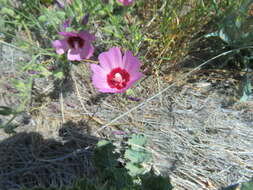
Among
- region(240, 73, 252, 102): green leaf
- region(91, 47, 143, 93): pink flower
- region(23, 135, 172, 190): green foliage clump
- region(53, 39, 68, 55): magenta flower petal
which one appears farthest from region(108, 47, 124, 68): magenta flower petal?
region(240, 73, 252, 102): green leaf

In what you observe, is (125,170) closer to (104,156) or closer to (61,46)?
(104,156)

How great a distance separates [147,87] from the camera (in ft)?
6.55

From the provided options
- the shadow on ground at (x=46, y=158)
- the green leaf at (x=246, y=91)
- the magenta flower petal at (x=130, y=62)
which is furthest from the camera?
the green leaf at (x=246, y=91)

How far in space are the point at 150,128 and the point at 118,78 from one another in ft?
1.38

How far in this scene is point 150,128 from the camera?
1810 millimetres

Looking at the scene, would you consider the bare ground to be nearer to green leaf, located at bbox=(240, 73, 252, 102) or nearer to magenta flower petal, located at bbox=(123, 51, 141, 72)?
green leaf, located at bbox=(240, 73, 252, 102)

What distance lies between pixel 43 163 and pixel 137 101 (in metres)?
0.76

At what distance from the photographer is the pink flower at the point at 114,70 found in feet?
5.13

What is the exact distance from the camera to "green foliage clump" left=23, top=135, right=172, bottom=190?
1.43 m

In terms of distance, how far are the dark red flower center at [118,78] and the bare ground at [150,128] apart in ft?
0.92

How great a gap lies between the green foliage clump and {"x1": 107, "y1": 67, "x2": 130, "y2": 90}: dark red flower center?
336mm

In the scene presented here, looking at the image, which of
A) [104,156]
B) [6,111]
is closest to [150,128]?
[104,156]

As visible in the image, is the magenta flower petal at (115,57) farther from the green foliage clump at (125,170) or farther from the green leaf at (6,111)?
the green leaf at (6,111)

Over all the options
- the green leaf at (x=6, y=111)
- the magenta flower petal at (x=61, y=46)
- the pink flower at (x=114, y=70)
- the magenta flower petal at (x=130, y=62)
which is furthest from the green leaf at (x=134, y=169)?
the magenta flower petal at (x=61, y=46)
